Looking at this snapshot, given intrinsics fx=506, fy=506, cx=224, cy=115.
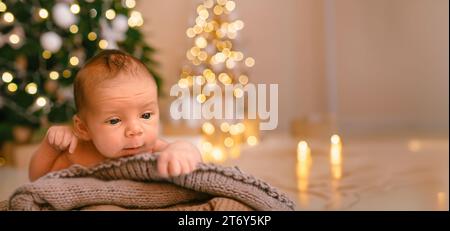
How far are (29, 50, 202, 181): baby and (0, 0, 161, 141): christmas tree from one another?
102 centimetres

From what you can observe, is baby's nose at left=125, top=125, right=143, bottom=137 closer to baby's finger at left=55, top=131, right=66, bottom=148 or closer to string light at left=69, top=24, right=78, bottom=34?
baby's finger at left=55, top=131, right=66, bottom=148

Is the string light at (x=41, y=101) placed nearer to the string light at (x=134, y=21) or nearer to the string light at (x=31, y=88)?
the string light at (x=31, y=88)

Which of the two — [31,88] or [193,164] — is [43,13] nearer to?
[31,88]

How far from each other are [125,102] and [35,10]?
1393mm

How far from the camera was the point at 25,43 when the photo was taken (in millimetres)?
2029

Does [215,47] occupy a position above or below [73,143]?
above

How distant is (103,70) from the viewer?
2.66ft

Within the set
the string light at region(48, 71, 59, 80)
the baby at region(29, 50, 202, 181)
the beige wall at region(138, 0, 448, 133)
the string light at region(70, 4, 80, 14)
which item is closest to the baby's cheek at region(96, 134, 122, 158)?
the baby at region(29, 50, 202, 181)

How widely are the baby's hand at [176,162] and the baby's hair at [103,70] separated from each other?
0.14 metres

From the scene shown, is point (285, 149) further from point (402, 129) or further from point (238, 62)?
point (402, 129)

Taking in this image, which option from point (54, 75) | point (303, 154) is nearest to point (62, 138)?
point (54, 75)

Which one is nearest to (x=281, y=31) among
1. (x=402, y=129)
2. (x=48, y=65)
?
(x=402, y=129)

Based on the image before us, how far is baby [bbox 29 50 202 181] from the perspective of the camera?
80 centimetres

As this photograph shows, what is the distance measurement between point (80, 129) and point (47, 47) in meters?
1.19
